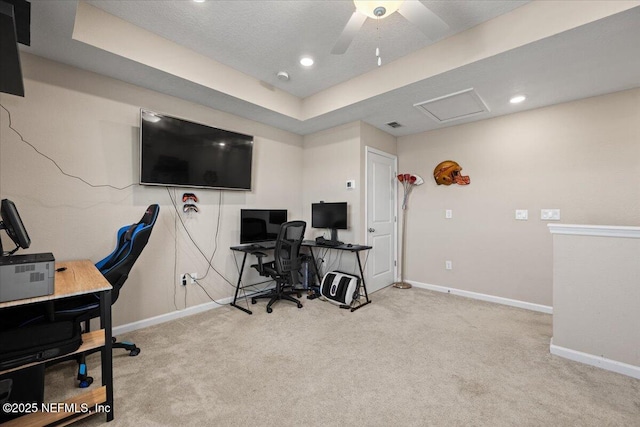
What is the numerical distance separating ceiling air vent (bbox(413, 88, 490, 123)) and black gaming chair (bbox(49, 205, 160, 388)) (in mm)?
3163

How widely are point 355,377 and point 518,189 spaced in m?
3.14

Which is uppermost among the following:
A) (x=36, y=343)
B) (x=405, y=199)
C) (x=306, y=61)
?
(x=306, y=61)

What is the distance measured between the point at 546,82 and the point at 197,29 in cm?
339

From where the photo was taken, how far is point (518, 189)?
11.3 ft

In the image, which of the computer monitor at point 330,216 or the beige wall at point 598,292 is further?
the computer monitor at point 330,216

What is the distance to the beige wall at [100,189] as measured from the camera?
2227 mm

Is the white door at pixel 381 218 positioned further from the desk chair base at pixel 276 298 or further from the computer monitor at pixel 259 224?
the computer monitor at pixel 259 224

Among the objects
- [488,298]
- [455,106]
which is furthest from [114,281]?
[488,298]

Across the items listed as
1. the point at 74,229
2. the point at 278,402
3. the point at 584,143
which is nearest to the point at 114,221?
the point at 74,229

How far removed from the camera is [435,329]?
277 centimetres

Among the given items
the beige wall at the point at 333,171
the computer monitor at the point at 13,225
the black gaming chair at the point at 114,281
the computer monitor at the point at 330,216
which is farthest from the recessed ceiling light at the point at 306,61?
the computer monitor at the point at 13,225

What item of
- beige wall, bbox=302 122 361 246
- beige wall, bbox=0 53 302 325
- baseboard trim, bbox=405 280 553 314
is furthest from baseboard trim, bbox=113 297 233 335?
baseboard trim, bbox=405 280 553 314

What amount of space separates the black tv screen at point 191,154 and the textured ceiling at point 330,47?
38cm

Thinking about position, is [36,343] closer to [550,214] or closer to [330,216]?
[330,216]
